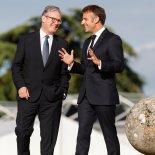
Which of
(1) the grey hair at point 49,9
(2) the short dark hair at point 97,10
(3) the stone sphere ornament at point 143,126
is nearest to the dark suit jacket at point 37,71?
(1) the grey hair at point 49,9

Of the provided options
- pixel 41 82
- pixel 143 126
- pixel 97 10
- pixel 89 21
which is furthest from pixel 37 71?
pixel 143 126

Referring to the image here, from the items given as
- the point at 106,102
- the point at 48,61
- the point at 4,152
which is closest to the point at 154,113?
the point at 106,102

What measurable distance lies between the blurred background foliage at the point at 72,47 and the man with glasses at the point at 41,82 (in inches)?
1328

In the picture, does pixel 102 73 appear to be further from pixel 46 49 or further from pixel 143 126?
pixel 143 126

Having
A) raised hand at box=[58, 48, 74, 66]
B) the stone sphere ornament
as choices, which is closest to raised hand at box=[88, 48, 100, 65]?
raised hand at box=[58, 48, 74, 66]

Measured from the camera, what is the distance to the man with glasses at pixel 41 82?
7.74 meters

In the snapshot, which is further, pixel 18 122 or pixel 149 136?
pixel 149 136

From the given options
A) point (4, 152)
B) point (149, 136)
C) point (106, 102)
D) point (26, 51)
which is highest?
point (26, 51)

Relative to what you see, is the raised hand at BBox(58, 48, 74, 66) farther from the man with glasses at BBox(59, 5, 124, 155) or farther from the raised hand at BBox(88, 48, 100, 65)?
the raised hand at BBox(88, 48, 100, 65)

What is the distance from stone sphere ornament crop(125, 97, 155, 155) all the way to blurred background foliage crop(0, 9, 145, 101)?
32.8m

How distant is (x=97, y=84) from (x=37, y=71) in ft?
2.48

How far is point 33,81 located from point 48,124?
562 millimetres

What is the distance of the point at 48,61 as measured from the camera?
25.7 feet

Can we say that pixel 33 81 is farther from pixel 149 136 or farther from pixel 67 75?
pixel 149 136
